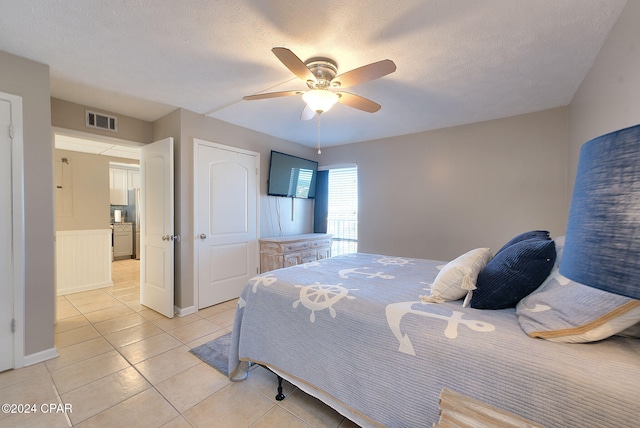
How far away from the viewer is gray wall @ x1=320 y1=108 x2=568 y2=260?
115 inches

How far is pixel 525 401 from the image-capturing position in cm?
90

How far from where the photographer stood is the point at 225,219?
350 cm

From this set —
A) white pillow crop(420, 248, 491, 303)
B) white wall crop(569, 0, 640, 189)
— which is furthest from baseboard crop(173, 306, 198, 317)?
white wall crop(569, 0, 640, 189)

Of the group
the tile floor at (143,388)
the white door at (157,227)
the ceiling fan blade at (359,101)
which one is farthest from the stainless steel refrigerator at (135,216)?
the ceiling fan blade at (359,101)

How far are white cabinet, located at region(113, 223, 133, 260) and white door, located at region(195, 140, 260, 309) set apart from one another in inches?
185

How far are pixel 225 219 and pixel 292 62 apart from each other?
2448 millimetres

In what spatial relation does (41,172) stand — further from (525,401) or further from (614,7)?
(614,7)

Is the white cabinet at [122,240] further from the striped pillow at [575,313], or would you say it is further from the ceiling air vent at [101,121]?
the striped pillow at [575,313]

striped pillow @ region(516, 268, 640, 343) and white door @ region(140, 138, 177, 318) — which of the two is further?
white door @ region(140, 138, 177, 318)

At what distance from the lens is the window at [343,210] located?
4.56 meters

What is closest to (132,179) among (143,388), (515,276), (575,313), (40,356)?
(40,356)

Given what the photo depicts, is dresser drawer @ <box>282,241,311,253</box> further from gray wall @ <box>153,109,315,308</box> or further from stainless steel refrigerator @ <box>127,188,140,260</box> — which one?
stainless steel refrigerator @ <box>127,188,140,260</box>

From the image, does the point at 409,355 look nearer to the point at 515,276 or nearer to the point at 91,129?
the point at 515,276

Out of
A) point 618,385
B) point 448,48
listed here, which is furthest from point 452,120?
point 618,385
